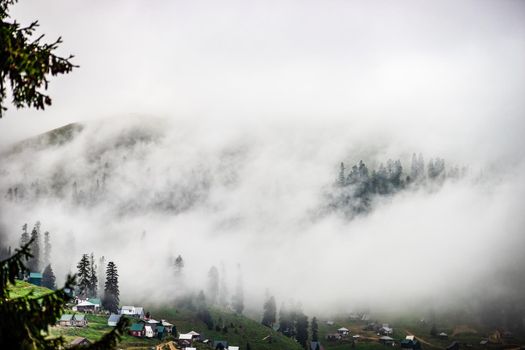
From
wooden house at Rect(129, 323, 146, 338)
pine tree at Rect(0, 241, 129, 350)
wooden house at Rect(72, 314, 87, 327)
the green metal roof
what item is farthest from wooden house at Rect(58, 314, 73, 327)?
pine tree at Rect(0, 241, 129, 350)

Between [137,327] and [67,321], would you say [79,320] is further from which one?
[137,327]

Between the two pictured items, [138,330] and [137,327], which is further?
[137,327]

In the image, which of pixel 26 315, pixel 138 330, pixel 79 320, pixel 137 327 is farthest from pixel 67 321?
pixel 26 315

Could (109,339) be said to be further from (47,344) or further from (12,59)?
(12,59)

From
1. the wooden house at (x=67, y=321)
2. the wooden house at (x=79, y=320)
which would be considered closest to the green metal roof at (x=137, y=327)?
the wooden house at (x=79, y=320)

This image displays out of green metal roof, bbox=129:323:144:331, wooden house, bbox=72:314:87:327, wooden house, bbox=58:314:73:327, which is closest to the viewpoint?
wooden house, bbox=58:314:73:327

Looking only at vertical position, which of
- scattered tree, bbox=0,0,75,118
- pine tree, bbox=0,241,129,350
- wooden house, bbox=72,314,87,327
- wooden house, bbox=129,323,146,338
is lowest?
wooden house, bbox=129,323,146,338

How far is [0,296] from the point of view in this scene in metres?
14.2

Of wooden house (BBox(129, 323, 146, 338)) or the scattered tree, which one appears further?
wooden house (BBox(129, 323, 146, 338))

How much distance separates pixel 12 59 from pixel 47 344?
25.7 ft

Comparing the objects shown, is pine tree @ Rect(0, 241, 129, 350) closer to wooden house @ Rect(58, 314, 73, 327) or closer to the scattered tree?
the scattered tree

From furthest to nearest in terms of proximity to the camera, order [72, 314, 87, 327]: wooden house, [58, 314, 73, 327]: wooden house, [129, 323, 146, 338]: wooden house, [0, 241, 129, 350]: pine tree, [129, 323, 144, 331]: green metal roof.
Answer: [129, 323, 144, 331]: green metal roof, [129, 323, 146, 338]: wooden house, [72, 314, 87, 327]: wooden house, [58, 314, 73, 327]: wooden house, [0, 241, 129, 350]: pine tree

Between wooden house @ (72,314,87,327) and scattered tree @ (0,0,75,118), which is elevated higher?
scattered tree @ (0,0,75,118)

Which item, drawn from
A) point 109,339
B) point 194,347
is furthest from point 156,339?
point 109,339
